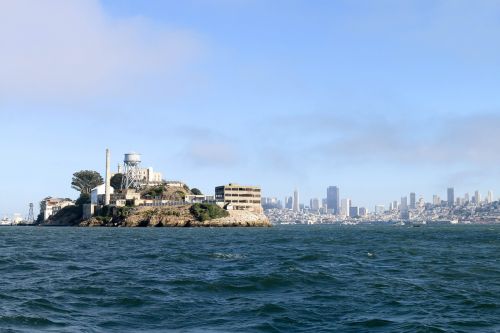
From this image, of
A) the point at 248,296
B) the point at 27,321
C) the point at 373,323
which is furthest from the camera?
the point at 248,296

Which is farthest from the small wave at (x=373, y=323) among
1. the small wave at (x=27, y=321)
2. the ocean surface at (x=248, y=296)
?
the small wave at (x=27, y=321)

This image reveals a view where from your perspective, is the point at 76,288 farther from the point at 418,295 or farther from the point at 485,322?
the point at 485,322

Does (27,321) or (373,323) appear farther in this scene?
(373,323)

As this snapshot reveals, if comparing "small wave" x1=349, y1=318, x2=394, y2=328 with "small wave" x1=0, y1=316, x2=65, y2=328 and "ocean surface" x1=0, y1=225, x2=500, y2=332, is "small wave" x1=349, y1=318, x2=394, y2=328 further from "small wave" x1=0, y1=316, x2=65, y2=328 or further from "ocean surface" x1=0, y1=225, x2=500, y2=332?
"small wave" x1=0, y1=316, x2=65, y2=328

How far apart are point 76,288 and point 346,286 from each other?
1673cm

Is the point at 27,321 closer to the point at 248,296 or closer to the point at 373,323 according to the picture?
the point at 248,296

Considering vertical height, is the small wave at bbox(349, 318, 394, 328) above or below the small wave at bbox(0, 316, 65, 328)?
below

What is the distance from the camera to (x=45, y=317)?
29391 millimetres

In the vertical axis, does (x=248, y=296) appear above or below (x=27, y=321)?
above

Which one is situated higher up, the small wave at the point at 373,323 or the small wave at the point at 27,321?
the small wave at the point at 27,321

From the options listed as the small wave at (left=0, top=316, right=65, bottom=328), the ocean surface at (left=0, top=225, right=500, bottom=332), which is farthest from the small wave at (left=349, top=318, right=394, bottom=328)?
the small wave at (left=0, top=316, right=65, bottom=328)

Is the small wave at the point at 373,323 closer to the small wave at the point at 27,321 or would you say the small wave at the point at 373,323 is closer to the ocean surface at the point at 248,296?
the ocean surface at the point at 248,296

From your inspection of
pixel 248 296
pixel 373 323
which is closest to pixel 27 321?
pixel 248 296

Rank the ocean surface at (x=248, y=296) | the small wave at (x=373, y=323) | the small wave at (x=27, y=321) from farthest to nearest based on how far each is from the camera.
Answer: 1. the ocean surface at (x=248, y=296)
2. the small wave at (x=373, y=323)
3. the small wave at (x=27, y=321)
